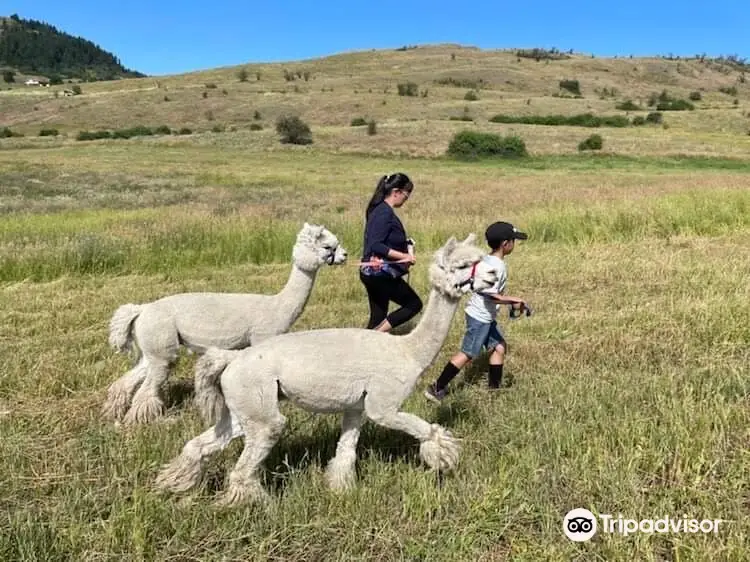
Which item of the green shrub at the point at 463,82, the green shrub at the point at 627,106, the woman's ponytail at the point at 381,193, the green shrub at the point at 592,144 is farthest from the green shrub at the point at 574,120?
the woman's ponytail at the point at 381,193

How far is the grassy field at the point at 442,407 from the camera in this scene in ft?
13.1

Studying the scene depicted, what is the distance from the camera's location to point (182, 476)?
430 centimetres

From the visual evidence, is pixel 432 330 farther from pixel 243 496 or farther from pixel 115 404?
pixel 115 404

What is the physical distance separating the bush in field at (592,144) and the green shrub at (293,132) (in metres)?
24.6

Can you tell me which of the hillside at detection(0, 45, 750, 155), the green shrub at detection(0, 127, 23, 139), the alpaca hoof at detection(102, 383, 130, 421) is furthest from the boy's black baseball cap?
the green shrub at detection(0, 127, 23, 139)

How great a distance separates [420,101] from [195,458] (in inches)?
3670

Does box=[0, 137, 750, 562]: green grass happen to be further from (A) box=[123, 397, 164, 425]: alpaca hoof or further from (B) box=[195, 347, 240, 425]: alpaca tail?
(B) box=[195, 347, 240, 425]: alpaca tail

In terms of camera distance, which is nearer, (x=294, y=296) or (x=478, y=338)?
(x=294, y=296)

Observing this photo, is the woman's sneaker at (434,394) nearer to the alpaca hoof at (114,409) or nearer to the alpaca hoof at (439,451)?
the alpaca hoof at (439,451)

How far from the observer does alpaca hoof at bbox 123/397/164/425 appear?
19.1 ft

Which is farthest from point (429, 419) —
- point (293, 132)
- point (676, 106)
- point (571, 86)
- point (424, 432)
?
point (571, 86)

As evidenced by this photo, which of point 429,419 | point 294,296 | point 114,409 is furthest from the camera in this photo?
point 294,296

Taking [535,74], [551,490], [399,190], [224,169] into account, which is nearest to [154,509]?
[551,490]

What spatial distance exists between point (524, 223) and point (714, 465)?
41.0ft
